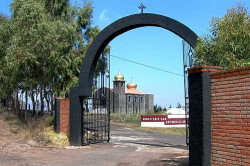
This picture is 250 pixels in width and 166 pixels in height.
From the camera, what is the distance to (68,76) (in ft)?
58.1

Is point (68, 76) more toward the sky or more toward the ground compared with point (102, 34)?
more toward the ground

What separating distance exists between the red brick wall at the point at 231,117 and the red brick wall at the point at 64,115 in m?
8.30

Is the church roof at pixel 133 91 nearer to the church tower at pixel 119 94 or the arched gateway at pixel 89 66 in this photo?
the church tower at pixel 119 94

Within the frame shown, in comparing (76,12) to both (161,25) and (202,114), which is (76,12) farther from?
(202,114)

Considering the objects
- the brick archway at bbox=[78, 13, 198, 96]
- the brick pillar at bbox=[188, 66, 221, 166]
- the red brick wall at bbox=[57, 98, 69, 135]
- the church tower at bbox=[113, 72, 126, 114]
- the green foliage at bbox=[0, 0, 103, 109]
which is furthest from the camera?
the church tower at bbox=[113, 72, 126, 114]

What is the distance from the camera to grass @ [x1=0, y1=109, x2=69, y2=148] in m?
13.2

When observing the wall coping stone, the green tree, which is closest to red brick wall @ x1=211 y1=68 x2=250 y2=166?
the wall coping stone

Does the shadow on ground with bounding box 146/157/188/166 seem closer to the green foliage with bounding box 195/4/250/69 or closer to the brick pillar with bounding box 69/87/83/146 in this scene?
the green foliage with bounding box 195/4/250/69

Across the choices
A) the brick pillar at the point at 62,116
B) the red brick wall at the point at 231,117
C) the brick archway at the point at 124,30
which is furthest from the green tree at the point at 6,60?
the red brick wall at the point at 231,117

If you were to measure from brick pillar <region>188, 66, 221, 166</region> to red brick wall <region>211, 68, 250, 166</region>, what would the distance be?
104 millimetres

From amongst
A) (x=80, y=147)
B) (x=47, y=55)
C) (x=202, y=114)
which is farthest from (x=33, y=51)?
(x=202, y=114)

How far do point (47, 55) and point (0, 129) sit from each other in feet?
14.1

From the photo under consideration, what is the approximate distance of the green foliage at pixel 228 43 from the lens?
6914mm

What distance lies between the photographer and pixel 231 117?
6406 millimetres
